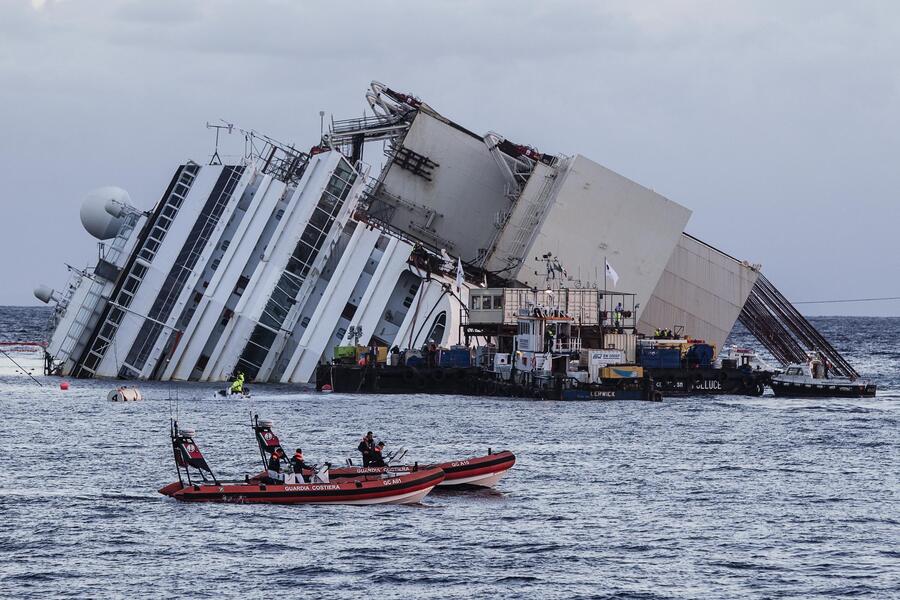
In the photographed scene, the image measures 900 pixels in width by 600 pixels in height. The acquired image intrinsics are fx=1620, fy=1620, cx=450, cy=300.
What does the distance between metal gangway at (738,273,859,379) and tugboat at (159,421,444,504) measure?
6797 centimetres

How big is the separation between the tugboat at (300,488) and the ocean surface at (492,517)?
1.41ft

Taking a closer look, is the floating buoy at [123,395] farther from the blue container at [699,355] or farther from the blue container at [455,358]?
the blue container at [699,355]

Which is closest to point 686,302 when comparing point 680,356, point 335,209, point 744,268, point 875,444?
point 744,268

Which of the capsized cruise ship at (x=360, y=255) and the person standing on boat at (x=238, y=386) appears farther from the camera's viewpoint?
the capsized cruise ship at (x=360, y=255)

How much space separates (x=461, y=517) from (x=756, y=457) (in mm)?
20630

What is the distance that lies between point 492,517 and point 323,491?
5.33 m

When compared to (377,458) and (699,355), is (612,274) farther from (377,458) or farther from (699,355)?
(377,458)

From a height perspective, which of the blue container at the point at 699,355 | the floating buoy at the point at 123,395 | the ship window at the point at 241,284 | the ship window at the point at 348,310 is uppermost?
the blue container at the point at 699,355

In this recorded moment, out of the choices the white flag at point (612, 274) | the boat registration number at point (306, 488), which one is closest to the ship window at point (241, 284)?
the white flag at point (612, 274)

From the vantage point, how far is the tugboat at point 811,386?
329 ft


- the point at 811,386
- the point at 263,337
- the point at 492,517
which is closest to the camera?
the point at 492,517

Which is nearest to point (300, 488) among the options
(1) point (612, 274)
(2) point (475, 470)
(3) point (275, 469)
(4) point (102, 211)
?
(3) point (275, 469)

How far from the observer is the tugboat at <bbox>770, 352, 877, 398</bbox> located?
100312 mm

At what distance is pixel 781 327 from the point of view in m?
117
